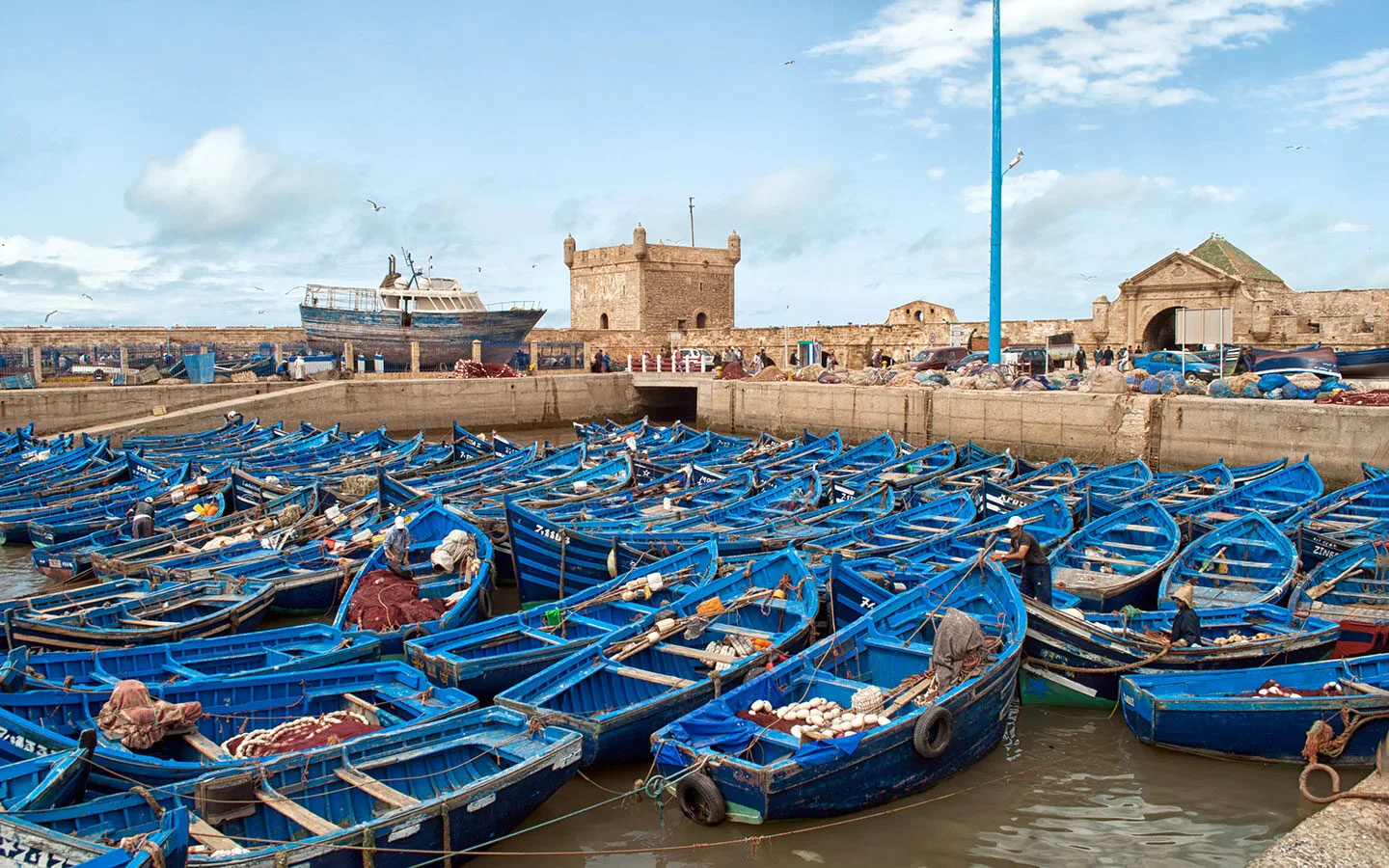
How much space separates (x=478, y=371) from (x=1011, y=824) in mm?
32478

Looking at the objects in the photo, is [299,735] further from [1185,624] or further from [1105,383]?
[1105,383]

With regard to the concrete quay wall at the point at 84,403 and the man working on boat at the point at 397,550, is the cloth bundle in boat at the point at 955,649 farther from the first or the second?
the concrete quay wall at the point at 84,403

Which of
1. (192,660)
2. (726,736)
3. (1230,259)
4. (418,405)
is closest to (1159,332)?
(1230,259)

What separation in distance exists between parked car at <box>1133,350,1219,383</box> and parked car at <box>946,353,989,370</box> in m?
5.18

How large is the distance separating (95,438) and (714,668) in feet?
79.6

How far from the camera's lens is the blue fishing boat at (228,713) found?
676 cm

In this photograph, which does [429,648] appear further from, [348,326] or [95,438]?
[348,326]

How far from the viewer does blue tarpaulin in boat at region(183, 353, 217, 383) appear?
32950mm

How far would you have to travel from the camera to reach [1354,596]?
10586mm

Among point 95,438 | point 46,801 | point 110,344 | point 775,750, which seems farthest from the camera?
point 110,344

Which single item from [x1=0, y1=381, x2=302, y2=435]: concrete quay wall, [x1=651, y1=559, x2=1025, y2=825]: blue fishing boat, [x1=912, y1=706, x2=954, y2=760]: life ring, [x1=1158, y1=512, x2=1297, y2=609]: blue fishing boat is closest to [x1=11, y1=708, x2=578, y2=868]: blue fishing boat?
[x1=651, y1=559, x2=1025, y2=825]: blue fishing boat

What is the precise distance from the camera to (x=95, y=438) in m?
26.4

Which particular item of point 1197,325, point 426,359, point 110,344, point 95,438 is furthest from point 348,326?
point 1197,325

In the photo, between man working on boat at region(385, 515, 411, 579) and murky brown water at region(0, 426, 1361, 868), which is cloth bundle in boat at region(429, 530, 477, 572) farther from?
murky brown water at region(0, 426, 1361, 868)
